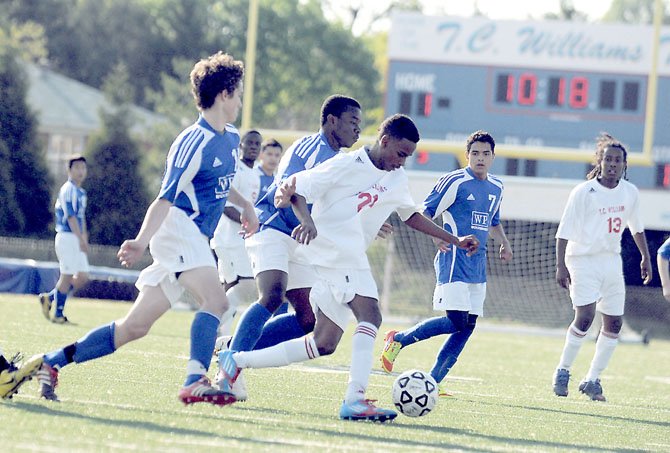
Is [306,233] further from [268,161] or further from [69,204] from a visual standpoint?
[69,204]

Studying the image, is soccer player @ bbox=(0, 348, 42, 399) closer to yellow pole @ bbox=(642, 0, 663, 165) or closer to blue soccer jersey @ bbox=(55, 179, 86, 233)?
blue soccer jersey @ bbox=(55, 179, 86, 233)

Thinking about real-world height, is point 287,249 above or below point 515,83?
below

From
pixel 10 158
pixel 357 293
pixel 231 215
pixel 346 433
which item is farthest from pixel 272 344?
pixel 10 158

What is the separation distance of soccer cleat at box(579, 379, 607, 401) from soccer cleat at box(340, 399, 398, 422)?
316 centimetres

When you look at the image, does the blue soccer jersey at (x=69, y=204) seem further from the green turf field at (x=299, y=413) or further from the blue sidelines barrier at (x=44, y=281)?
the blue sidelines barrier at (x=44, y=281)

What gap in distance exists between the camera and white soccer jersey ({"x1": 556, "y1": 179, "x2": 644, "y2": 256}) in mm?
9664

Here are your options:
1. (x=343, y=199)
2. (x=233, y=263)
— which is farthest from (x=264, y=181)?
(x=343, y=199)

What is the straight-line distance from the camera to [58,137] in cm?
4809

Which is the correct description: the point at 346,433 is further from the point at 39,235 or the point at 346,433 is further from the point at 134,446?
the point at 39,235

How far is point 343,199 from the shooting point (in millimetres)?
6918

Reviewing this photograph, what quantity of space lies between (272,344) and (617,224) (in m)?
3.30

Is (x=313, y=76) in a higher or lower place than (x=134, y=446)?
higher

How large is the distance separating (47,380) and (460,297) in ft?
11.6

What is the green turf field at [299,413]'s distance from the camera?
5551mm
